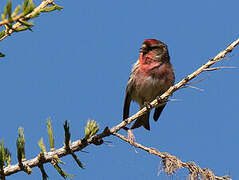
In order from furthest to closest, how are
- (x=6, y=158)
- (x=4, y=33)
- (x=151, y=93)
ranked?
(x=151, y=93) < (x=6, y=158) < (x=4, y=33)

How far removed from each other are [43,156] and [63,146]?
14cm

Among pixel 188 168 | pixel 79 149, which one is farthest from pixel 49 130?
pixel 188 168

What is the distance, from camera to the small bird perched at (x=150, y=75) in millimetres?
5473

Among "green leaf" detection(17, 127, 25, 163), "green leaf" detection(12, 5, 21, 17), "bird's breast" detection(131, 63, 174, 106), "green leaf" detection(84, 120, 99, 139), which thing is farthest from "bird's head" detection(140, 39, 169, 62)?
"green leaf" detection(12, 5, 21, 17)

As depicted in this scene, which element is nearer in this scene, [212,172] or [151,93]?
[212,172]

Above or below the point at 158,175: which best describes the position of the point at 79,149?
above

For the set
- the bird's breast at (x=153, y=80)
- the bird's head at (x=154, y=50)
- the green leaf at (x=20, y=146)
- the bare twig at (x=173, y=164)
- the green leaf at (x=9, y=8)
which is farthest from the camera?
the bird's head at (x=154, y=50)

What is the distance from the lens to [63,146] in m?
1.87

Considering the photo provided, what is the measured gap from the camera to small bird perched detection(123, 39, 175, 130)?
547 cm

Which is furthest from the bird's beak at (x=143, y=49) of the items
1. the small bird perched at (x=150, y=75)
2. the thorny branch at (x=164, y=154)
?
the thorny branch at (x=164, y=154)

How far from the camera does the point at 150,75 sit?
5496 millimetres

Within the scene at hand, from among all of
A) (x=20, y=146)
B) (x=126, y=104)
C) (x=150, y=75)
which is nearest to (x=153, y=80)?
(x=150, y=75)

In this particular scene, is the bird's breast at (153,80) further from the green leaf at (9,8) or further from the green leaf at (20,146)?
the green leaf at (9,8)

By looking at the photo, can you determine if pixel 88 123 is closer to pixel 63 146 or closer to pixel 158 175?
pixel 63 146
